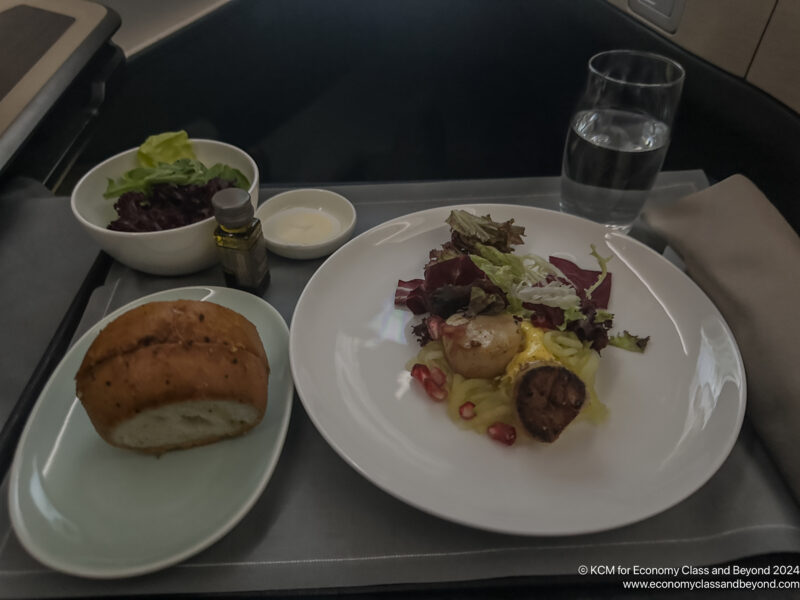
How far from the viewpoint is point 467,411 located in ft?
3.32

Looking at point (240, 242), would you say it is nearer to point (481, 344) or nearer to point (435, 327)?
point (435, 327)

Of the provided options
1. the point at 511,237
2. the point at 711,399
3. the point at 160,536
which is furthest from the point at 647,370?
the point at 160,536

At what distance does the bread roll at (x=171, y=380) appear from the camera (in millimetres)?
904

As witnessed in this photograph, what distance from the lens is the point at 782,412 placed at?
38.2 inches

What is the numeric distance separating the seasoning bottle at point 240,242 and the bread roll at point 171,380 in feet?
0.80

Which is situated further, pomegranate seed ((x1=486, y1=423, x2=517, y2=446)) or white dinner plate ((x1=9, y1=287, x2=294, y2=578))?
pomegranate seed ((x1=486, y1=423, x2=517, y2=446))

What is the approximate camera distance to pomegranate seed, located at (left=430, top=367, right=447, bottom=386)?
3.48 ft

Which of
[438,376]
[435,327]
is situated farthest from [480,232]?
[438,376]

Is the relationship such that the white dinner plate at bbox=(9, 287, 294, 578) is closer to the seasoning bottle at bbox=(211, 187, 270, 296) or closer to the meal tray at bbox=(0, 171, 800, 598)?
the meal tray at bbox=(0, 171, 800, 598)

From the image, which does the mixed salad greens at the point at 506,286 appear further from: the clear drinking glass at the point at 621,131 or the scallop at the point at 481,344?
the clear drinking glass at the point at 621,131

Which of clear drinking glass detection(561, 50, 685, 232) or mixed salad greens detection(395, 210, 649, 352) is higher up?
clear drinking glass detection(561, 50, 685, 232)

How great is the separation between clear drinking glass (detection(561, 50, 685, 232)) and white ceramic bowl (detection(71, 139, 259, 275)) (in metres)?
0.85

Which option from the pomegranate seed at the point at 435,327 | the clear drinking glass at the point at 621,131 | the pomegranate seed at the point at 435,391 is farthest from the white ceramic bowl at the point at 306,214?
the clear drinking glass at the point at 621,131

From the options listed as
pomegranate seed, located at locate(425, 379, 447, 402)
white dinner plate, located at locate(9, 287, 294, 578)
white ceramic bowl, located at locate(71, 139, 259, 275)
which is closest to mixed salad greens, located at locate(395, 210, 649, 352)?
pomegranate seed, located at locate(425, 379, 447, 402)
